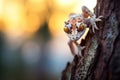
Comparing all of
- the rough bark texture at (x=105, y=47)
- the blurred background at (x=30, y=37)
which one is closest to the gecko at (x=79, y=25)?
the rough bark texture at (x=105, y=47)

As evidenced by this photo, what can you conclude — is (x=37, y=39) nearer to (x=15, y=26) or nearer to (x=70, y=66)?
(x=15, y=26)

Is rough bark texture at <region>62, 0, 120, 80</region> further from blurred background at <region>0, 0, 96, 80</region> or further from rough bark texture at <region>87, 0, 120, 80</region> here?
blurred background at <region>0, 0, 96, 80</region>

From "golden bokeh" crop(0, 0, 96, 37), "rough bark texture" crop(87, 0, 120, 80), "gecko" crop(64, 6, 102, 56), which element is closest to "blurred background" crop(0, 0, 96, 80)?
"golden bokeh" crop(0, 0, 96, 37)

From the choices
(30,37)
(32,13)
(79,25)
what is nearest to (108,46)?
(79,25)

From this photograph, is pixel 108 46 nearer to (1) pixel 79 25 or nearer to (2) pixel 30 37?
(1) pixel 79 25

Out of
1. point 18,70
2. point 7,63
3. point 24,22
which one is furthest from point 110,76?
point 24,22

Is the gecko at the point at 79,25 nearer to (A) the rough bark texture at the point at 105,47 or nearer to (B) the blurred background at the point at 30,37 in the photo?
(A) the rough bark texture at the point at 105,47

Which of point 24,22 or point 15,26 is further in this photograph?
point 15,26

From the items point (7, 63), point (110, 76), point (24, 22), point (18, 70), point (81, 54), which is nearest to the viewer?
point (110, 76)
